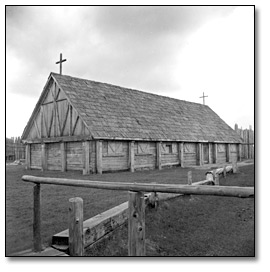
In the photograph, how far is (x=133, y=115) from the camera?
58.4ft

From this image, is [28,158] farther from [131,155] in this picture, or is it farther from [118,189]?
[118,189]

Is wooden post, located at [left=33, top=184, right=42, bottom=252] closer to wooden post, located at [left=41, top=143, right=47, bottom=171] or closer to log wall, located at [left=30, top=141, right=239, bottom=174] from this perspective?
log wall, located at [left=30, top=141, right=239, bottom=174]

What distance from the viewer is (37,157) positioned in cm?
1839

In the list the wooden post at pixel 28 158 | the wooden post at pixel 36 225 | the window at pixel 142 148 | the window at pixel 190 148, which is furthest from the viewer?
the window at pixel 190 148

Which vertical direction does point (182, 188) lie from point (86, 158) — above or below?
above

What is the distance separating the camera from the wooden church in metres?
14.7

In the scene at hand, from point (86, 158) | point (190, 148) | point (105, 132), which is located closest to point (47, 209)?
point (86, 158)

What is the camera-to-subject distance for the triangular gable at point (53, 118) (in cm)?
1512

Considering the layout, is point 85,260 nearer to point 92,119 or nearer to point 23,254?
point 23,254

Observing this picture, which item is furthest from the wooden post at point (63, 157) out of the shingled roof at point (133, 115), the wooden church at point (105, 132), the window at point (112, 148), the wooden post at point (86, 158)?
the window at point (112, 148)

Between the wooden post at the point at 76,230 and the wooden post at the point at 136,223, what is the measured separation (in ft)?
2.81

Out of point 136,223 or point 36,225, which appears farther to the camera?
point 36,225

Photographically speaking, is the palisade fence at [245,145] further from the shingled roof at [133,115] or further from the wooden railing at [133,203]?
the wooden railing at [133,203]

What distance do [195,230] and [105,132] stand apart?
918 centimetres
